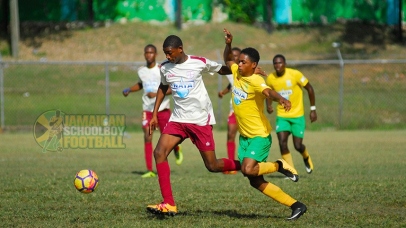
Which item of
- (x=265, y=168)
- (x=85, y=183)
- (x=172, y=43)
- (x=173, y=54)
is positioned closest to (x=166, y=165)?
(x=85, y=183)

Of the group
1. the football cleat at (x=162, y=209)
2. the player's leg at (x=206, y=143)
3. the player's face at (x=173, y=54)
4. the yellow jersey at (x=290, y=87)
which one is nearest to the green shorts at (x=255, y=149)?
the player's leg at (x=206, y=143)

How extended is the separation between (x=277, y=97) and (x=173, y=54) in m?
1.42

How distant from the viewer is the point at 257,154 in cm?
→ 786

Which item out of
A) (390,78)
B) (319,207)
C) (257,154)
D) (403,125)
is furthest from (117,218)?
(390,78)

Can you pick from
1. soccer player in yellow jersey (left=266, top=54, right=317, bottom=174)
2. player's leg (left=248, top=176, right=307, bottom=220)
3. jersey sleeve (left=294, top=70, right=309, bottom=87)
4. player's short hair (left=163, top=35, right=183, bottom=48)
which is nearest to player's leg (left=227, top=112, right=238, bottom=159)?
soccer player in yellow jersey (left=266, top=54, right=317, bottom=174)

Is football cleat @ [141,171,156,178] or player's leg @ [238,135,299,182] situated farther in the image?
football cleat @ [141,171,156,178]

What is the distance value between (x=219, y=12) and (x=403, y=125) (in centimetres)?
1508

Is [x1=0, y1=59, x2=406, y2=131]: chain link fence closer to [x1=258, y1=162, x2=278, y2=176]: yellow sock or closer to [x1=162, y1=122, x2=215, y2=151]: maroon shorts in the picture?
[x1=162, y1=122, x2=215, y2=151]: maroon shorts

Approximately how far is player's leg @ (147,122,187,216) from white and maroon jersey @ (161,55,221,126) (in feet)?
0.50

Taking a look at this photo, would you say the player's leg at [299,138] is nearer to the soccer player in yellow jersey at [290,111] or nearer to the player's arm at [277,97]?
the soccer player in yellow jersey at [290,111]

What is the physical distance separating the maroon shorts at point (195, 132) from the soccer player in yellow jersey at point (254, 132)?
395mm

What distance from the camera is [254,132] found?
7980mm

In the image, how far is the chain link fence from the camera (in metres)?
22.1

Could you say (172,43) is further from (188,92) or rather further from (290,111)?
(290,111)
